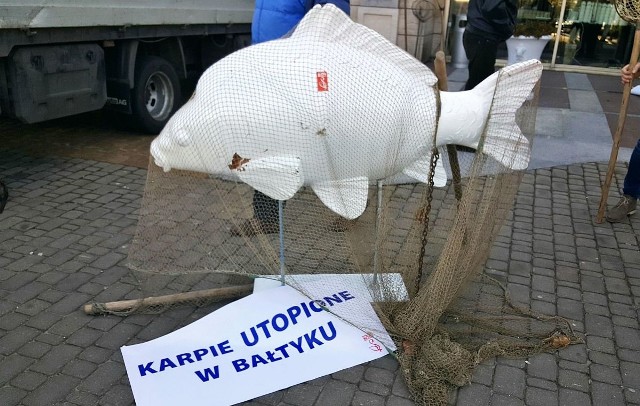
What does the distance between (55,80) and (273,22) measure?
9.00ft

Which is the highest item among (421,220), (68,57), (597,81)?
(68,57)

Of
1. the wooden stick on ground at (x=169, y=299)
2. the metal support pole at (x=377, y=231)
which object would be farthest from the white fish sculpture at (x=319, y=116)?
the wooden stick on ground at (x=169, y=299)

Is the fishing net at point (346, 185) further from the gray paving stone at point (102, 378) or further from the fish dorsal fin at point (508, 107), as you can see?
the gray paving stone at point (102, 378)

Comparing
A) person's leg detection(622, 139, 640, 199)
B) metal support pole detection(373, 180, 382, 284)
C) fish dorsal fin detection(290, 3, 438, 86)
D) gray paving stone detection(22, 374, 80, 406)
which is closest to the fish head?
fish dorsal fin detection(290, 3, 438, 86)

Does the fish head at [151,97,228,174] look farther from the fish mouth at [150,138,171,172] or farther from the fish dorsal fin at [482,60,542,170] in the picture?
the fish dorsal fin at [482,60,542,170]

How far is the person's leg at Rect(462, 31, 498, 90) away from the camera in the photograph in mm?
6180

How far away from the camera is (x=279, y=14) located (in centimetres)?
383

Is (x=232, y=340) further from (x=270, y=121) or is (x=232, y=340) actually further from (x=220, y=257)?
(x=270, y=121)

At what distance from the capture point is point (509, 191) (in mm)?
3486

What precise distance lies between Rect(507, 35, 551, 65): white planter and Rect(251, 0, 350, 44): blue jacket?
8286 millimetres

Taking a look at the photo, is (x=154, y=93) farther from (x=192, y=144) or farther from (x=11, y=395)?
(x=11, y=395)

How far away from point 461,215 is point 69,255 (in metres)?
2.75

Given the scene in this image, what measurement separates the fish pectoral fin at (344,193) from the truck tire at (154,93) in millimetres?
4486

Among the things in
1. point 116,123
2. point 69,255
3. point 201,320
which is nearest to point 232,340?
point 201,320
